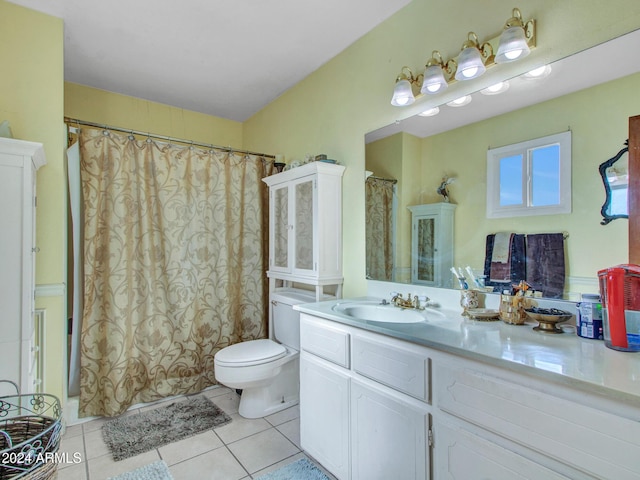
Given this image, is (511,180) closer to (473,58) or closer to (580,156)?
(580,156)

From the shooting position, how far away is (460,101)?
5.29ft

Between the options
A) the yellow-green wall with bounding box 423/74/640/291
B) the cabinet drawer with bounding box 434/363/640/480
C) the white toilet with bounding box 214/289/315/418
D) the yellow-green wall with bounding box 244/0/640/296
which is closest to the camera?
the cabinet drawer with bounding box 434/363/640/480

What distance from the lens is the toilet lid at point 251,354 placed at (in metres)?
2.06

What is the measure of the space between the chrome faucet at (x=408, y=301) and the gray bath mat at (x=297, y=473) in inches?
35.9

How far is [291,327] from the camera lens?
7.87 feet

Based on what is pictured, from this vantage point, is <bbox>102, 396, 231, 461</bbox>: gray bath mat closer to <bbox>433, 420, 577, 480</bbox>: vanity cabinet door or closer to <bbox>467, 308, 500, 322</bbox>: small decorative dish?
<bbox>433, 420, 577, 480</bbox>: vanity cabinet door

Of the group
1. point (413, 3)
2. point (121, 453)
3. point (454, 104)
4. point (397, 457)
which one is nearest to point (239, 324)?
point (121, 453)

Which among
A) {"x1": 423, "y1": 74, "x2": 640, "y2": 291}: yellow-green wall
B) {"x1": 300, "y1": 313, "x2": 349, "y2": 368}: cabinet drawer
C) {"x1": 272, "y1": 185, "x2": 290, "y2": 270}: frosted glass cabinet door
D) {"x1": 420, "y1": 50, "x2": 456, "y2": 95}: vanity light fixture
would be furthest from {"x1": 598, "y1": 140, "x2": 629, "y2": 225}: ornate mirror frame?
{"x1": 272, "y1": 185, "x2": 290, "y2": 270}: frosted glass cabinet door

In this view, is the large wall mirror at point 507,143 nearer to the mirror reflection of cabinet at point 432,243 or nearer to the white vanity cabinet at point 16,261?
the mirror reflection of cabinet at point 432,243

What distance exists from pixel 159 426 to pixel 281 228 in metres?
1.52

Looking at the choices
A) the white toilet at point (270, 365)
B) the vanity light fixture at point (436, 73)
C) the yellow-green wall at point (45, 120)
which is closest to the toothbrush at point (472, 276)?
the vanity light fixture at point (436, 73)

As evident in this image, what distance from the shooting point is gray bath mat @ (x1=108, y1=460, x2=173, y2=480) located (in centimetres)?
162

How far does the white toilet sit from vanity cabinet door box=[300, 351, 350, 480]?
1.51ft

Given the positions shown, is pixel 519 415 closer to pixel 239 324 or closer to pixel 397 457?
pixel 397 457
